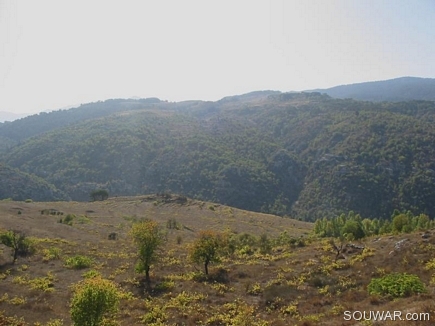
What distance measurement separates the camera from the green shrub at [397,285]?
2403 cm

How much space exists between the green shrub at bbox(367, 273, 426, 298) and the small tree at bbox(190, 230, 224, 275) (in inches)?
640

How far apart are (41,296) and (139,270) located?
9698 millimetres

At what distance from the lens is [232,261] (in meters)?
43.6

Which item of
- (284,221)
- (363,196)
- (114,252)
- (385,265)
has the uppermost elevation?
(385,265)

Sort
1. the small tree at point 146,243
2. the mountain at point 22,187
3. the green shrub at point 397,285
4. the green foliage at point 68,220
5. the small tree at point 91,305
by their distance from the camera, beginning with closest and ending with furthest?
the small tree at point 91,305
the green shrub at point 397,285
the small tree at point 146,243
the green foliage at point 68,220
the mountain at point 22,187

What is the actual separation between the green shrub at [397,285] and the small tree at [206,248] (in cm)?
1626

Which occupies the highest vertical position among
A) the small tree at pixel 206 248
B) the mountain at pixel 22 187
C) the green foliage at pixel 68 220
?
the small tree at pixel 206 248

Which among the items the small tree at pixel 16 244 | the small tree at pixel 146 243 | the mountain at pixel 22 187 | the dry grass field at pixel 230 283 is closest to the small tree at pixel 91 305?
the dry grass field at pixel 230 283

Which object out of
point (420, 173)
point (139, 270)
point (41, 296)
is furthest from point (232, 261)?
point (420, 173)

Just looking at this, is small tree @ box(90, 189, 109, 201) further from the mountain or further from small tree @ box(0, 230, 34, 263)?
small tree @ box(0, 230, 34, 263)

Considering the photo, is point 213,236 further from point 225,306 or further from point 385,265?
point 385,265

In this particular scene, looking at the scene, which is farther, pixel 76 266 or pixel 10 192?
pixel 10 192

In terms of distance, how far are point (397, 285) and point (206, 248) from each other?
19.0m

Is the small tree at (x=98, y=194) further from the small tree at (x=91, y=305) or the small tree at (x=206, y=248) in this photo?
the small tree at (x=91, y=305)
